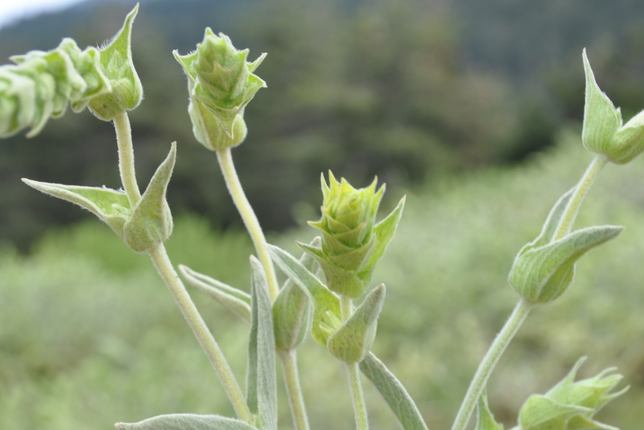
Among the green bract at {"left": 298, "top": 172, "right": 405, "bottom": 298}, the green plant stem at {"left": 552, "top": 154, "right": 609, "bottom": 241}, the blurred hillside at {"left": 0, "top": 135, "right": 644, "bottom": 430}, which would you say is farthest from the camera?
the blurred hillside at {"left": 0, "top": 135, "right": 644, "bottom": 430}

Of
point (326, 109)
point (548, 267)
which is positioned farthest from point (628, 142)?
point (326, 109)

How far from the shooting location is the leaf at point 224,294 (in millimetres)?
572

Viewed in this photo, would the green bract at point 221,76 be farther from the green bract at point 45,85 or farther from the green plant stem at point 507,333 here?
the green plant stem at point 507,333

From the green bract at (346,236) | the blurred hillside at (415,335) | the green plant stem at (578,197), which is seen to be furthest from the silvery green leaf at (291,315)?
the blurred hillside at (415,335)

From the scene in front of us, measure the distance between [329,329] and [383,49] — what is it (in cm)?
1421

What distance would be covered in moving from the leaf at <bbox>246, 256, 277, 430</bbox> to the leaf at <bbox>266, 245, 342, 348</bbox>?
40 mm

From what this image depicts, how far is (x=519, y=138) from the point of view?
11.0 meters

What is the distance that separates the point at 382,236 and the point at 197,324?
15 centimetres

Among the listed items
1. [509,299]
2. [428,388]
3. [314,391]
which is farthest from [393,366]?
[509,299]

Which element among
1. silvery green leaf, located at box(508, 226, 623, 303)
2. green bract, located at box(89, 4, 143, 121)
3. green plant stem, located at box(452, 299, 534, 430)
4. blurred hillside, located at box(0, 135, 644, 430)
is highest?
blurred hillside, located at box(0, 135, 644, 430)

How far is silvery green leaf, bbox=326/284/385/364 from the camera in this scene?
427 mm

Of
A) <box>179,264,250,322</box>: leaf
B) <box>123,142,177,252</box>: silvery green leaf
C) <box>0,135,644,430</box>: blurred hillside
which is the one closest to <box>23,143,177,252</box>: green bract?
<box>123,142,177,252</box>: silvery green leaf

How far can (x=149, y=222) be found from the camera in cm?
46

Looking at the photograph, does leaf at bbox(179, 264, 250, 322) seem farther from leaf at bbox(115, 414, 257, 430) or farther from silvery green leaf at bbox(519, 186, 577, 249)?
silvery green leaf at bbox(519, 186, 577, 249)
